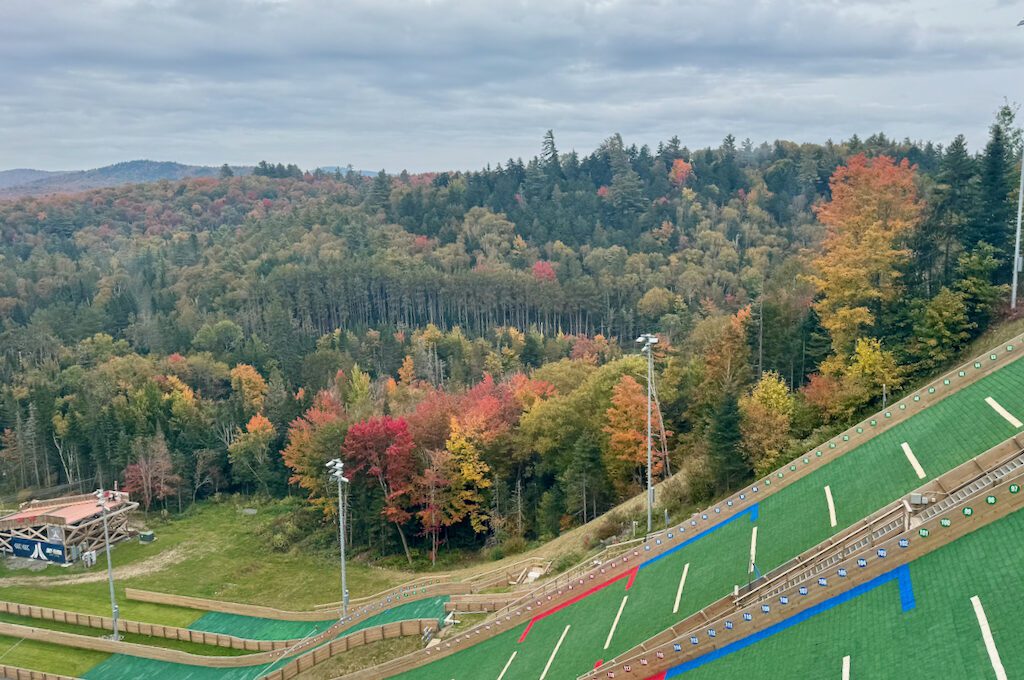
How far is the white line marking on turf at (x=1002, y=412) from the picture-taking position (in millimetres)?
26312

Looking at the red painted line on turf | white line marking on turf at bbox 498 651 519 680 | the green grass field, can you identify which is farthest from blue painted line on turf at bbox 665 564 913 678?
the green grass field

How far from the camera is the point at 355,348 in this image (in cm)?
11206

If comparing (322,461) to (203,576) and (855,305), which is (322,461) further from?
(855,305)

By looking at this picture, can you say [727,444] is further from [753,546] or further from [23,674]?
[23,674]

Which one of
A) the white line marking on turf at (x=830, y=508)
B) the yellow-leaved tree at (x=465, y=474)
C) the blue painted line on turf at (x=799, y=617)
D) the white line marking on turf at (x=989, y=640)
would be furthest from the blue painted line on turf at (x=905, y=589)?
the yellow-leaved tree at (x=465, y=474)

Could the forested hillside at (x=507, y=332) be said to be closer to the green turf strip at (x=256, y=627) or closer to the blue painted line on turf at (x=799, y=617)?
the green turf strip at (x=256, y=627)

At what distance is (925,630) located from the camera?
62.2 ft

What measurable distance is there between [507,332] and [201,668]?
3215 inches

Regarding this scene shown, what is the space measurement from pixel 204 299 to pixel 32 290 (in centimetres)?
3588

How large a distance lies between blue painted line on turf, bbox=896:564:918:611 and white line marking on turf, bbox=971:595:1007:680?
5.26 feet

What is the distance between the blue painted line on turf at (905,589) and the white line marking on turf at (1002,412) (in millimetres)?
8049

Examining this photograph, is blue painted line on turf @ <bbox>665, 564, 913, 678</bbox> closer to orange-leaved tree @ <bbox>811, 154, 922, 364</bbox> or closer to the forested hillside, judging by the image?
the forested hillside

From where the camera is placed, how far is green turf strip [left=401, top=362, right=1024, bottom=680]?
27078mm

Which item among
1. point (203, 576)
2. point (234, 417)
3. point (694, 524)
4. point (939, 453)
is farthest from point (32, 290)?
point (939, 453)
